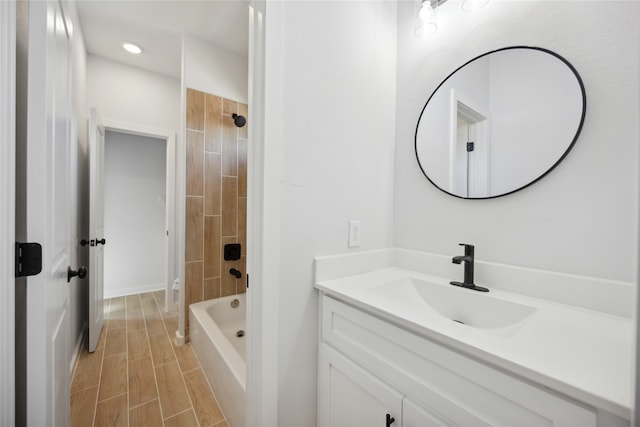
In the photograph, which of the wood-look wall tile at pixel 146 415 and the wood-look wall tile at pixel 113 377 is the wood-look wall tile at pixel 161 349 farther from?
the wood-look wall tile at pixel 146 415

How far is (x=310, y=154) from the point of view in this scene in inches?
41.5

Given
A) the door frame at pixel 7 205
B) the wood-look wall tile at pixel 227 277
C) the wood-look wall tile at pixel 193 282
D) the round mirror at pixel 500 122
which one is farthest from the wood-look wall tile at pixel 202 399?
the round mirror at pixel 500 122

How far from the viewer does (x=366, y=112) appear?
1269 millimetres

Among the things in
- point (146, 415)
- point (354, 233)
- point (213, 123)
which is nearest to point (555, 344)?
point (354, 233)

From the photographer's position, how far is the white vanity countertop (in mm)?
470

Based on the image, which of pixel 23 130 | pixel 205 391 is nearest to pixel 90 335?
pixel 205 391

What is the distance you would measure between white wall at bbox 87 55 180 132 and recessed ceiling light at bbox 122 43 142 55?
306 mm

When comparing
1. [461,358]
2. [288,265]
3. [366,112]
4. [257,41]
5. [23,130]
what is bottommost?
[461,358]

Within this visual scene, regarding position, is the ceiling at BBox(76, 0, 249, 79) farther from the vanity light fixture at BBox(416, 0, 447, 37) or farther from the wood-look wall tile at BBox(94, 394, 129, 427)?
the wood-look wall tile at BBox(94, 394, 129, 427)

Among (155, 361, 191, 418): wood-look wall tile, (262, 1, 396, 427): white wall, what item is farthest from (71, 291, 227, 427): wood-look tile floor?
(262, 1, 396, 427): white wall

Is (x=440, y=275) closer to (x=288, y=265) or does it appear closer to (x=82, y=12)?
(x=288, y=265)

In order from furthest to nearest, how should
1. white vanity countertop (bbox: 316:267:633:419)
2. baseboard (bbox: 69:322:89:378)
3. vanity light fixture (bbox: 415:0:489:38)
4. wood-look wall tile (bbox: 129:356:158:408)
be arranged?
baseboard (bbox: 69:322:89:378) < wood-look wall tile (bbox: 129:356:158:408) < vanity light fixture (bbox: 415:0:489:38) < white vanity countertop (bbox: 316:267:633:419)

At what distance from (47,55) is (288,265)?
95 cm

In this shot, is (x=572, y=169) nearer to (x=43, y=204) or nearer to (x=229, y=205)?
(x=43, y=204)
